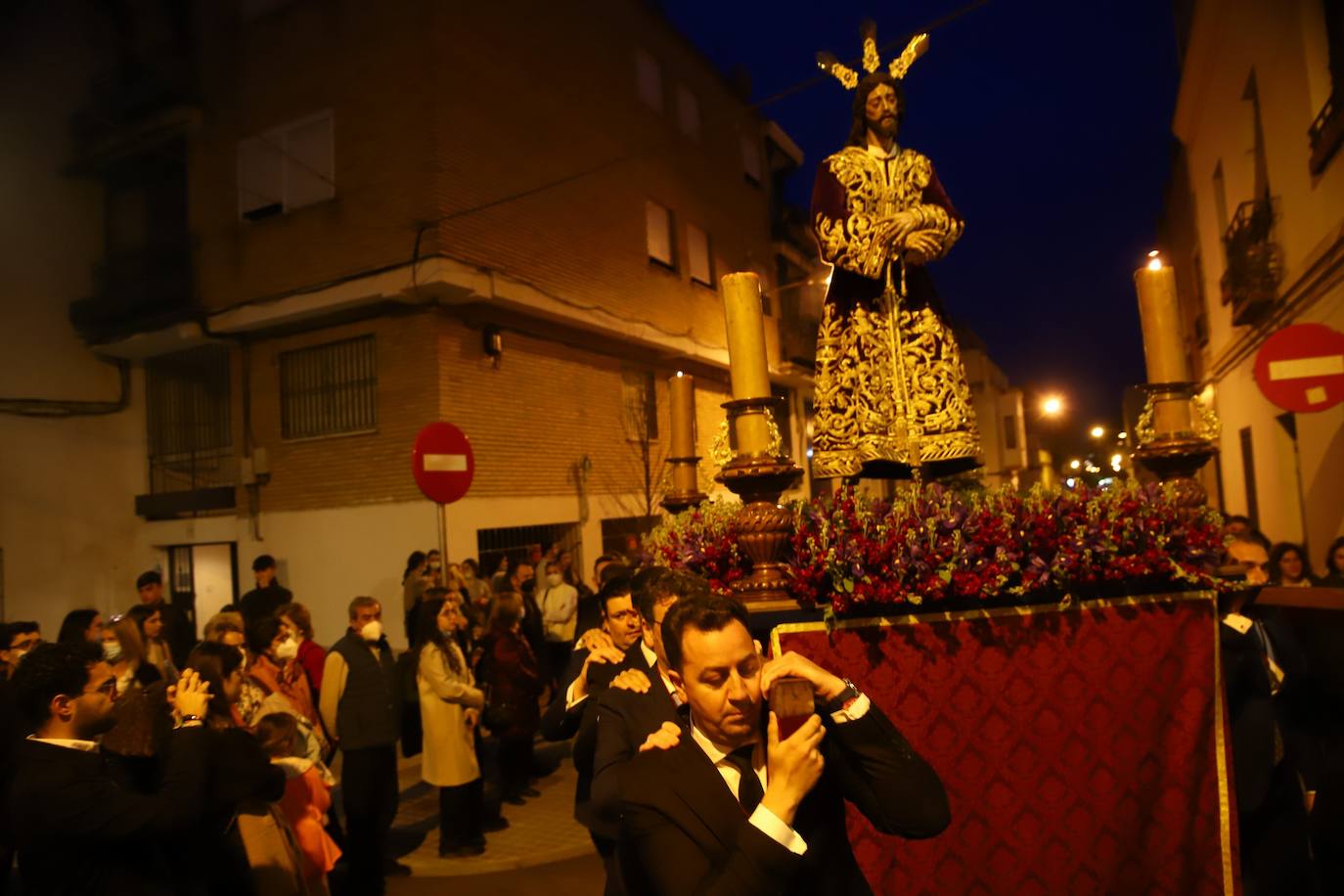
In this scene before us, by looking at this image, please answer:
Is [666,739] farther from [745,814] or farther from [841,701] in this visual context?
[841,701]

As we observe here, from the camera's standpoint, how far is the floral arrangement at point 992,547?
2994mm

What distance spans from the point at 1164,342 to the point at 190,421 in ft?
47.3

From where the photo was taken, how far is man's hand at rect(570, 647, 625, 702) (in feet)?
12.3

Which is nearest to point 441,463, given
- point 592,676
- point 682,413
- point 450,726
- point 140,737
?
point 450,726

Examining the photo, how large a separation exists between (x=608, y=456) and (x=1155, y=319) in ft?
38.2

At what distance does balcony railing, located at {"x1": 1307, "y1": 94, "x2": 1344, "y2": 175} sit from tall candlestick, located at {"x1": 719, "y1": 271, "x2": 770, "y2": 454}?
23.9 ft

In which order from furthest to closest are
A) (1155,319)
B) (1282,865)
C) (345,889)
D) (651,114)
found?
(651,114)
(345,889)
(1282,865)
(1155,319)

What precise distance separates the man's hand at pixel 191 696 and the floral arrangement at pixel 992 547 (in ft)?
6.37

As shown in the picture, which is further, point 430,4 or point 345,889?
point 430,4

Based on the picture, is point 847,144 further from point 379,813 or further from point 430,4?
point 430,4

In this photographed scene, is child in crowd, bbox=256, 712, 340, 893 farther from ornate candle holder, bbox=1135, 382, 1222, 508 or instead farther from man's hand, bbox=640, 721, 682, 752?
ornate candle holder, bbox=1135, 382, 1222, 508

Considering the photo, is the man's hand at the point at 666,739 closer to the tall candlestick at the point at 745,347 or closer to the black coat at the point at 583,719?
the black coat at the point at 583,719

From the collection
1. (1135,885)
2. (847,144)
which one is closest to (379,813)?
(1135,885)

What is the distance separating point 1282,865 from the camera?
12.4ft
